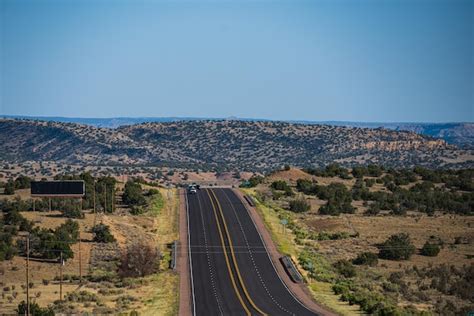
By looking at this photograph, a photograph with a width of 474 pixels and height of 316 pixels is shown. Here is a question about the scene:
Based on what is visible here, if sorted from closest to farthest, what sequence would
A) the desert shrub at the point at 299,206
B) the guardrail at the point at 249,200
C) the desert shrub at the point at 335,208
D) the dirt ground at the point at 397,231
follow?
the dirt ground at the point at 397,231 → the guardrail at the point at 249,200 → the desert shrub at the point at 335,208 → the desert shrub at the point at 299,206

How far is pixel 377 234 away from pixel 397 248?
7.90 m

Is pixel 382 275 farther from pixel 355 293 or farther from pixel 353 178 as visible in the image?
pixel 353 178

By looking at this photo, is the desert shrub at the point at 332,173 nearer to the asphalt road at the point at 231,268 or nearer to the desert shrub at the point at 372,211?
the desert shrub at the point at 372,211

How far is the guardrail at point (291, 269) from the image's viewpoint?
59719mm

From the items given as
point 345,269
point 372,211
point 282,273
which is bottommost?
point 345,269

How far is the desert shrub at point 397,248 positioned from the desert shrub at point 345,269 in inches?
267

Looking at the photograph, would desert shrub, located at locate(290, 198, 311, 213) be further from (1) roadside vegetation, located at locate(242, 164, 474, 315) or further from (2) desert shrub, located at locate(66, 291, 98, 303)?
(2) desert shrub, located at locate(66, 291, 98, 303)

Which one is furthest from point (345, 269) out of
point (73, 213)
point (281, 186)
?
point (281, 186)

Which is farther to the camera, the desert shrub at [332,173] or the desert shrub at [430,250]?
the desert shrub at [332,173]

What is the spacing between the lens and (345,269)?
65062mm

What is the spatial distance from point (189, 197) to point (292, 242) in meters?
24.9

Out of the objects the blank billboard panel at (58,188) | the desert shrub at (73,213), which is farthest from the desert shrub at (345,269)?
the blank billboard panel at (58,188)

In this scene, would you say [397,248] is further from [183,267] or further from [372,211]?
[183,267]

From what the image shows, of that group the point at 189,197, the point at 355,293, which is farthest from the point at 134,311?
the point at 189,197
